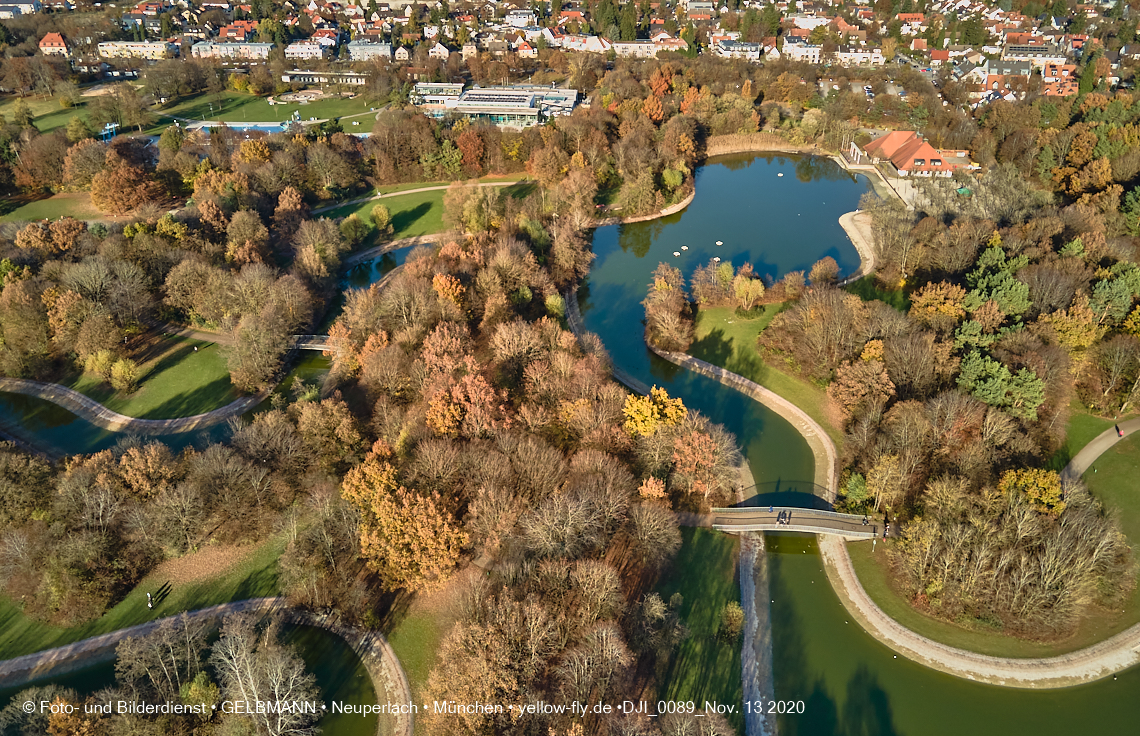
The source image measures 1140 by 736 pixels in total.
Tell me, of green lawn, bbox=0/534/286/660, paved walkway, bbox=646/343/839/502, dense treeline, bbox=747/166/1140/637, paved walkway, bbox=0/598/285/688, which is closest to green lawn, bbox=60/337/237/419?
green lawn, bbox=0/534/286/660

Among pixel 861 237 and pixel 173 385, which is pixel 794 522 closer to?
pixel 861 237

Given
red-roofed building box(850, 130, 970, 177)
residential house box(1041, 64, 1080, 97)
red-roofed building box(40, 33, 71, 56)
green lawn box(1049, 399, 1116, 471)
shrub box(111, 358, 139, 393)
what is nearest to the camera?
green lawn box(1049, 399, 1116, 471)

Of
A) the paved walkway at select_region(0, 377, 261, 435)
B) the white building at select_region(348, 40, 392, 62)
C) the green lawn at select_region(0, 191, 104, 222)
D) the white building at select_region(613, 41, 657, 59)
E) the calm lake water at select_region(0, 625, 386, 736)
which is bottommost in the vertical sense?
the calm lake water at select_region(0, 625, 386, 736)

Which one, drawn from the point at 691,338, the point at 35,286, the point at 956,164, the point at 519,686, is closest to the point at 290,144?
the point at 35,286

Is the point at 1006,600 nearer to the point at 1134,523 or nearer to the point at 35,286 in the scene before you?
the point at 1134,523

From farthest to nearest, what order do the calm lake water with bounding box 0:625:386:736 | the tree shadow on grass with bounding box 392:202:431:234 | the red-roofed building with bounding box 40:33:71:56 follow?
the red-roofed building with bounding box 40:33:71:56, the tree shadow on grass with bounding box 392:202:431:234, the calm lake water with bounding box 0:625:386:736

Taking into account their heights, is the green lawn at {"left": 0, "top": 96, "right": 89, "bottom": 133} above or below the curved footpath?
above

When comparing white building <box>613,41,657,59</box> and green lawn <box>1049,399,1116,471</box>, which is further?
white building <box>613,41,657,59</box>

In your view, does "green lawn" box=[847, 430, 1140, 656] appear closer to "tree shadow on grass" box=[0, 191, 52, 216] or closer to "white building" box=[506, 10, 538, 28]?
"tree shadow on grass" box=[0, 191, 52, 216]
